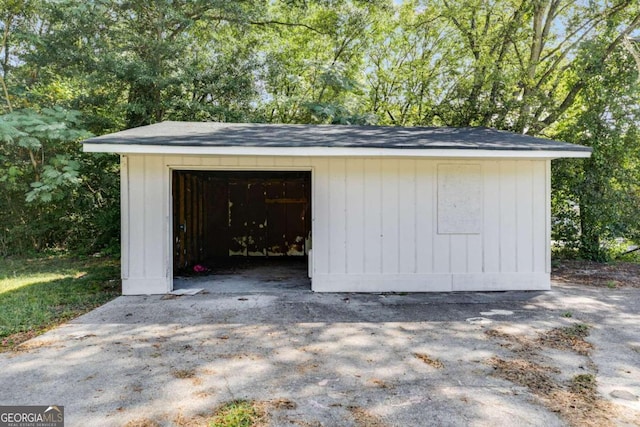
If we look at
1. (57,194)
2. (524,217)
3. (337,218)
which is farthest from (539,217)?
(57,194)

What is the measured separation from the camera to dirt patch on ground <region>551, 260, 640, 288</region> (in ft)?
20.9

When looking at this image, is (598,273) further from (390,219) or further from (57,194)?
(57,194)

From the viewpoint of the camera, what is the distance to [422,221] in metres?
5.65

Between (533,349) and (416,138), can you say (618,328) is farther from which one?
(416,138)

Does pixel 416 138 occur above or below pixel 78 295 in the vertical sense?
above

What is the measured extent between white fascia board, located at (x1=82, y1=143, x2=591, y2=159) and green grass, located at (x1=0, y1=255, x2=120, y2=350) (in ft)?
6.57

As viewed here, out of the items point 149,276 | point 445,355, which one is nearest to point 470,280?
point 445,355

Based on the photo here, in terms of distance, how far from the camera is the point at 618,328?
13.1 ft

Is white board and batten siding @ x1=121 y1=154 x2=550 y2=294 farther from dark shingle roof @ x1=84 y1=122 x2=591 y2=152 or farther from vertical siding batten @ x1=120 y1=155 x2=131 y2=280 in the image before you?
vertical siding batten @ x1=120 y1=155 x2=131 y2=280

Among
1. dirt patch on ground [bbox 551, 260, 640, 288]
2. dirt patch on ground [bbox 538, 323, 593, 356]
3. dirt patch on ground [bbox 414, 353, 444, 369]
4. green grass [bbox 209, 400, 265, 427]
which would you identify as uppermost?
dirt patch on ground [bbox 551, 260, 640, 288]

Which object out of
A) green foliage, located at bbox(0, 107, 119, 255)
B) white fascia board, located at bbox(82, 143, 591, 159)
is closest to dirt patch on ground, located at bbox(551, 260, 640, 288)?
white fascia board, located at bbox(82, 143, 591, 159)

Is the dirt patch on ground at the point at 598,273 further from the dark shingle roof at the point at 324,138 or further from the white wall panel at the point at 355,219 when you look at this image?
the white wall panel at the point at 355,219

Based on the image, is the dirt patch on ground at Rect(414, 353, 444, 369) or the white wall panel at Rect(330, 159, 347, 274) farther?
the white wall panel at Rect(330, 159, 347, 274)

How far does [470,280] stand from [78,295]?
565cm
